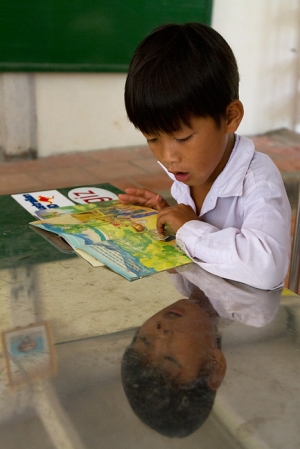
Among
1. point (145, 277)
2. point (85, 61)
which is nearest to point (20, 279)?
point (145, 277)

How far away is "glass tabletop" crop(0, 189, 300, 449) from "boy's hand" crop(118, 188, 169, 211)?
1.05 feet

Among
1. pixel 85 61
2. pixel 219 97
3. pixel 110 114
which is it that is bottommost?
pixel 110 114

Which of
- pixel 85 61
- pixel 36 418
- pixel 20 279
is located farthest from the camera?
pixel 85 61

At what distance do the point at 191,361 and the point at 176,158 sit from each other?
0.45 metres

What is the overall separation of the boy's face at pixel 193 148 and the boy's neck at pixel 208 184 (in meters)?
0.05

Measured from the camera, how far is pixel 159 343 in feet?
1.82

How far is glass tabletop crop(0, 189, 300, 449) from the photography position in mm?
434

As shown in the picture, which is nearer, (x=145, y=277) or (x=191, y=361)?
(x=191, y=361)

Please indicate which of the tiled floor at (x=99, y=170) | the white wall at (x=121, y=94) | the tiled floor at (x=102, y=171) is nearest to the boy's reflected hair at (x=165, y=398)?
the tiled floor at (x=102, y=171)

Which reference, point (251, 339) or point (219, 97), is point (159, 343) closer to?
point (251, 339)

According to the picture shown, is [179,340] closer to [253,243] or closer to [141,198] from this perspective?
[253,243]

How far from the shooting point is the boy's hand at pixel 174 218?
0.90 m

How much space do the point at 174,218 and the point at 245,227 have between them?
13 centimetres

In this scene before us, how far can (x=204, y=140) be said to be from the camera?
2.97 feet
